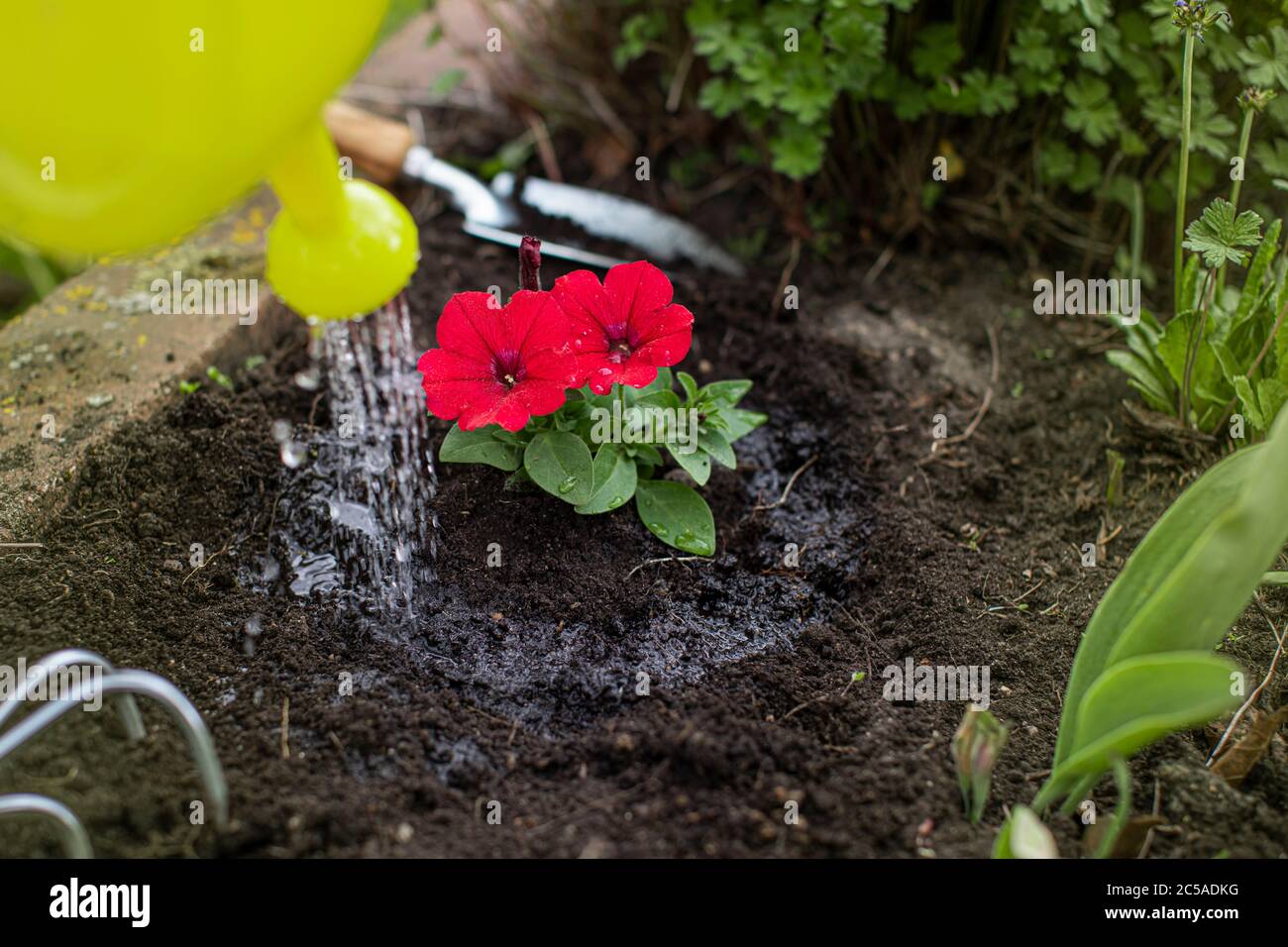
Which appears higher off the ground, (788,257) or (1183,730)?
(788,257)

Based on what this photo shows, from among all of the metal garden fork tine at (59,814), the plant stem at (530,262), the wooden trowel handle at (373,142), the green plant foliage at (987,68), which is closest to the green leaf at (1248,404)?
the green plant foliage at (987,68)

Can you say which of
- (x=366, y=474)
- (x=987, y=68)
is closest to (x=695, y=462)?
(x=366, y=474)

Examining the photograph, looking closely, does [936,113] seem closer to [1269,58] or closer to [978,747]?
[1269,58]

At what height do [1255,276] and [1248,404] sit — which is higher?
[1255,276]

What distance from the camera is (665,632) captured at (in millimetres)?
1443

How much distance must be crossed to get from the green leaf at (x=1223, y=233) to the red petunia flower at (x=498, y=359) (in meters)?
0.82

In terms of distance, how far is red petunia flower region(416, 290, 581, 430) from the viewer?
135 centimetres

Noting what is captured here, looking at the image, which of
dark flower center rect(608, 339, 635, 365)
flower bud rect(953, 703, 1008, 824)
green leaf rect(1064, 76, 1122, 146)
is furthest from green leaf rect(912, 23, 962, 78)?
flower bud rect(953, 703, 1008, 824)

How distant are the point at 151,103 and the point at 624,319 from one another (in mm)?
663

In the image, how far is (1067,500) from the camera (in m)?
1.67

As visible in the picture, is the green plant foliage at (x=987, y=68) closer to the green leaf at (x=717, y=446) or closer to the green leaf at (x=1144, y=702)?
the green leaf at (x=717, y=446)

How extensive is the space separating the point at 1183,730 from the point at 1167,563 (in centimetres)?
27
